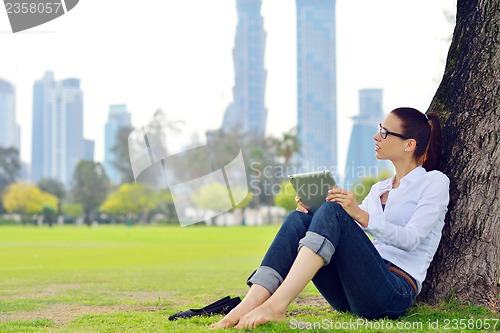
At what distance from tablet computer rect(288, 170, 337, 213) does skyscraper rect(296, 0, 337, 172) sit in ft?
354

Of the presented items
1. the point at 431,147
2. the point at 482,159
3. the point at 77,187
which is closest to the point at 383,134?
the point at 431,147

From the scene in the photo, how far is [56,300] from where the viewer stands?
6.71 metres

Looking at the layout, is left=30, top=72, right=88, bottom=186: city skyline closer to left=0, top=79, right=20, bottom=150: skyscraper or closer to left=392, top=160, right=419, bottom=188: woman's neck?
left=0, top=79, right=20, bottom=150: skyscraper

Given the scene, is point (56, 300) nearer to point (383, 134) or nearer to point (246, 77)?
point (383, 134)

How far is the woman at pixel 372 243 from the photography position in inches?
138

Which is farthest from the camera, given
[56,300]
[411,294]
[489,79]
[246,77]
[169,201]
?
[246,77]

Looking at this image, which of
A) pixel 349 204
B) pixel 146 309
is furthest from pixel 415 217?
pixel 146 309

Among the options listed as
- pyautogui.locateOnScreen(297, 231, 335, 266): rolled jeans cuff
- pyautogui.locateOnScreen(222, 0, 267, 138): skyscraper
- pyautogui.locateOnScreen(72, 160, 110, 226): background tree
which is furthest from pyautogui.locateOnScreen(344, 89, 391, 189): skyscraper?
pyautogui.locateOnScreen(297, 231, 335, 266): rolled jeans cuff

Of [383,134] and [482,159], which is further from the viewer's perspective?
[482,159]

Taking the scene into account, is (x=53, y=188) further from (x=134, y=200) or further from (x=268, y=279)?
(x=268, y=279)

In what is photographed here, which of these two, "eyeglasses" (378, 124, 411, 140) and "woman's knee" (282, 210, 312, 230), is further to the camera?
"eyeglasses" (378, 124, 411, 140)

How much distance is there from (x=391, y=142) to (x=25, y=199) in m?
78.8

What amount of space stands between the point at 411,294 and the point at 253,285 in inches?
36.3

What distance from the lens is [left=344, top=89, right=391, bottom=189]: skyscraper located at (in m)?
68.0
